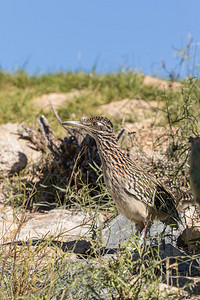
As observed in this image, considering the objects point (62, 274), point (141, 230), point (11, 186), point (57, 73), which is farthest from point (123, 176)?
point (57, 73)

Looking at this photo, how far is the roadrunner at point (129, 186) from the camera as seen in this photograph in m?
3.35

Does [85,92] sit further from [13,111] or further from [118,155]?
[118,155]

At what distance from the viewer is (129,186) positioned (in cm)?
334

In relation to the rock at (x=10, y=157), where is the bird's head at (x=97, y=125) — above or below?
below

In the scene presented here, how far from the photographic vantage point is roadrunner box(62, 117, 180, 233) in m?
3.35

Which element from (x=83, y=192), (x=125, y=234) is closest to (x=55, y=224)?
(x=83, y=192)

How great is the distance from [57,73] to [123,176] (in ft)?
25.1

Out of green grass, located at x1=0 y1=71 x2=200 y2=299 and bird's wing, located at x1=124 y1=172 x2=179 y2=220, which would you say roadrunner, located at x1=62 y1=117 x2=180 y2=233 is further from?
green grass, located at x1=0 y1=71 x2=200 y2=299

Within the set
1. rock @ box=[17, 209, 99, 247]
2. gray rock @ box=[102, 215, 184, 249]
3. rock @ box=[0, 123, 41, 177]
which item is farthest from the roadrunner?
rock @ box=[0, 123, 41, 177]

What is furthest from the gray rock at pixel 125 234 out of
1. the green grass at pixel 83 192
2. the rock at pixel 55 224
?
the rock at pixel 55 224

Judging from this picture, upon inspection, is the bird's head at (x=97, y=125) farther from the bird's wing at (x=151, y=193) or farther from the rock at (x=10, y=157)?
the rock at (x=10, y=157)

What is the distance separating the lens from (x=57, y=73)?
10.6m

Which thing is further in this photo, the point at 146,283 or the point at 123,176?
the point at 123,176

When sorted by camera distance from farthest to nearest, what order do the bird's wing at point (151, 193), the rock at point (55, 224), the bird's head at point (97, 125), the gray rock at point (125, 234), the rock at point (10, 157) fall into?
the rock at point (10, 157)
the rock at point (55, 224)
the bird's head at point (97, 125)
the bird's wing at point (151, 193)
the gray rock at point (125, 234)
